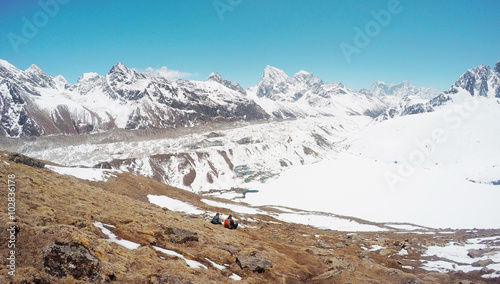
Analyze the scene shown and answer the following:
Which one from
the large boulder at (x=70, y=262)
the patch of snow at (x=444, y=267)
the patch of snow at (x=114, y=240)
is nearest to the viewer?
the large boulder at (x=70, y=262)

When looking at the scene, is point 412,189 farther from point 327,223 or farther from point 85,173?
point 85,173

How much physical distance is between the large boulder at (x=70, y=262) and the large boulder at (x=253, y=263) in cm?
873

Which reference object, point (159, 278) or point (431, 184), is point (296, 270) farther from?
point (431, 184)

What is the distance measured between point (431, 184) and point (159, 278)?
551 ft

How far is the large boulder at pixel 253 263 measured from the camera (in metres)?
16.1

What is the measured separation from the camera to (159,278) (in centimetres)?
1124

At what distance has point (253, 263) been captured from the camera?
647 inches

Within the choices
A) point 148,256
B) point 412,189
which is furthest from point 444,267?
point 412,189

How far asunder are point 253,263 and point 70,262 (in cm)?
1034

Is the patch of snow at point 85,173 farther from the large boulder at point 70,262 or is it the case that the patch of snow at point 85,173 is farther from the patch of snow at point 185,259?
the large boulder at point 70,262

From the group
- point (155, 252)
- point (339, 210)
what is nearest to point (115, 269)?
point (155, 252)

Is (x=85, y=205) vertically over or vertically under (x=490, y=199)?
under

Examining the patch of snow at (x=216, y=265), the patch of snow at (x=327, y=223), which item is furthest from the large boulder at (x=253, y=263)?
the patch of snow at (x=327, y=223)

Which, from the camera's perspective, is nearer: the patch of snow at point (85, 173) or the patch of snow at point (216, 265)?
the patch of snow at point (216, 265)
